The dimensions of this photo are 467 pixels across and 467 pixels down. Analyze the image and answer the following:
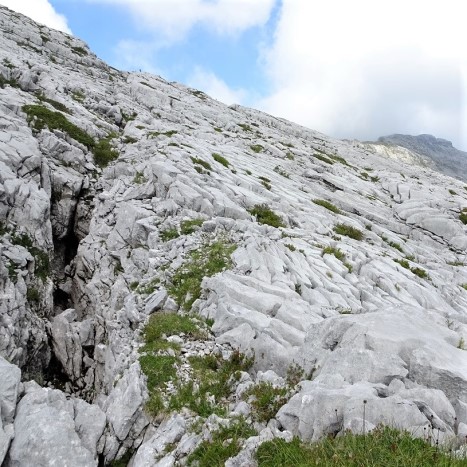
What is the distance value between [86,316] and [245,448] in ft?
54.6

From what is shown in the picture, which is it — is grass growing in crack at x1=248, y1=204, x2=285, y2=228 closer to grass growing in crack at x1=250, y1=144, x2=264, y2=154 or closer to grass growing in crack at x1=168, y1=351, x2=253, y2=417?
grass growing in crack at x1=168, y1=351, x2=253, y2=417

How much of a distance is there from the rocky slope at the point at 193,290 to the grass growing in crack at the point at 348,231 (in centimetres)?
17

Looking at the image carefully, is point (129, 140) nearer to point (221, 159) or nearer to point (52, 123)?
point (52, 123)

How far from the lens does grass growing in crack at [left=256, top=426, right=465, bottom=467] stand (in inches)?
223

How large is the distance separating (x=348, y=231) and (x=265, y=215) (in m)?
7.16

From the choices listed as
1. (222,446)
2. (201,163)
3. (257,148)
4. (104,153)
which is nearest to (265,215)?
(201,163)

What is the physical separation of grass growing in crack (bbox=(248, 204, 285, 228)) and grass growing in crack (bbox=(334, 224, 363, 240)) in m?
5.16

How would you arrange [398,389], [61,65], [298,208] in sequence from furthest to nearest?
[61,65]
[298,208]
[398,389]

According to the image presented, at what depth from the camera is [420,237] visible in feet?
121

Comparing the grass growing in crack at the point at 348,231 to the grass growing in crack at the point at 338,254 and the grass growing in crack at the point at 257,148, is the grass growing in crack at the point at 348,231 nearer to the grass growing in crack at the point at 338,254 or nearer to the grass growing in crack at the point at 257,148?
the grass growing in crack at the point at 338,254

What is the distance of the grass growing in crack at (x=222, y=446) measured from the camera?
777 centimetres

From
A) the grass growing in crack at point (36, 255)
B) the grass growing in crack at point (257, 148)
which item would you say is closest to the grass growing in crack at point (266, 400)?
the grass growing in crack at point (36, 255)

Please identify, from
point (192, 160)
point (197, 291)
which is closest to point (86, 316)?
point (197, 291)

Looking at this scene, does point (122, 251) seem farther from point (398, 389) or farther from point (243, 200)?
point (398, 389)
